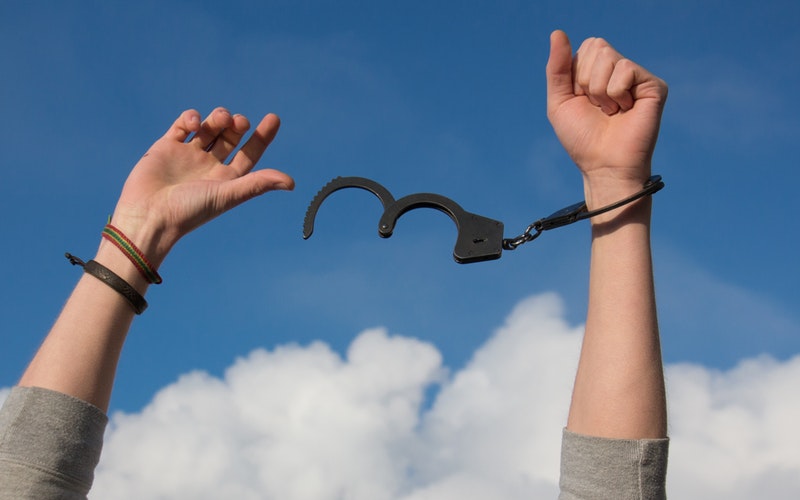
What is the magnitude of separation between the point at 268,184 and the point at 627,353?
1461mm

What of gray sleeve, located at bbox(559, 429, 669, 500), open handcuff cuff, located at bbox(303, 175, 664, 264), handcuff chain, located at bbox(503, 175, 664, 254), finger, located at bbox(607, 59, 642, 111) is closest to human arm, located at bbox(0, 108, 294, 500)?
open handcuff cuff, located at bbox(303, 175, 664, 264)

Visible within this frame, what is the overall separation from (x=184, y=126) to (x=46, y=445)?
5.13ft

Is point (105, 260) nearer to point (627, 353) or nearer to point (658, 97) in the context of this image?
point (627, 353)

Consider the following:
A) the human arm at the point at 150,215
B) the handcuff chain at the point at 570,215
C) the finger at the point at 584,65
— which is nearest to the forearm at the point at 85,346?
the human arm at the point at 150,215

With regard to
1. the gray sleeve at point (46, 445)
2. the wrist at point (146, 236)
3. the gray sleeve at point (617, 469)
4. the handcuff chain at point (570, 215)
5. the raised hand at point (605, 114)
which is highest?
the raised hand at point (605, 114)

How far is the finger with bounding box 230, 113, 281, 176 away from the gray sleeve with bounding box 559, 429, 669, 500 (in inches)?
72.9

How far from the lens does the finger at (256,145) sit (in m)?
3.35

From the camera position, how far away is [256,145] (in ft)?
11.2

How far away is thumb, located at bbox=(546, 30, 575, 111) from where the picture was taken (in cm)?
275

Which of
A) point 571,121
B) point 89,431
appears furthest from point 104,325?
point 571,121

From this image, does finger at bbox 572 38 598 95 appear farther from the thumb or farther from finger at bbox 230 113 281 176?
finger at bbox 230 113 281 176

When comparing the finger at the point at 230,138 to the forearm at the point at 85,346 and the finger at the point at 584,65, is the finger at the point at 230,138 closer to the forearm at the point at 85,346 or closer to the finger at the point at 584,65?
the forearm at the point at 85,346

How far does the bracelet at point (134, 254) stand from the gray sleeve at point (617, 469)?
1533mm

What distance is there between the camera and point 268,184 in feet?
9.77
